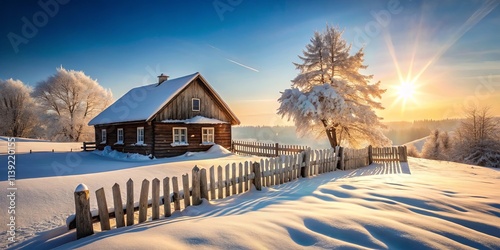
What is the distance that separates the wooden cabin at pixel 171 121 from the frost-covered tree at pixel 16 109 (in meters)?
29.3

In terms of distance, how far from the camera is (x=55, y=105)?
4156 centimetres

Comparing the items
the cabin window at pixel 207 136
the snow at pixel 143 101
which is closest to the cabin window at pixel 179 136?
the cabin window at pixel 207 136

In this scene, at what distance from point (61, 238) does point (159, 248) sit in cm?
277

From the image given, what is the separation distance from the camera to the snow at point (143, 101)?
20688mm

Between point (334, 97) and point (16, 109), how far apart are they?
53755 mm

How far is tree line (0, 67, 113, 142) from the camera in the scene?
40.9 m

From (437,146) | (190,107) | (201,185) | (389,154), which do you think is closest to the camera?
(201,185)

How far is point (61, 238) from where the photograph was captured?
458cm

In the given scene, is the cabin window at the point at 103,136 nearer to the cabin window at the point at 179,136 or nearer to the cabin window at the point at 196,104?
the cabin window at the point at 179,136

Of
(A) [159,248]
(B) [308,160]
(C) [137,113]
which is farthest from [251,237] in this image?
(C) [137,113]

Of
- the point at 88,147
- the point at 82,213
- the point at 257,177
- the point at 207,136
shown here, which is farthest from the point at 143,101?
the point at 82,213

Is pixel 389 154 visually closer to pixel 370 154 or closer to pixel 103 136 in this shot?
pixel 370 154

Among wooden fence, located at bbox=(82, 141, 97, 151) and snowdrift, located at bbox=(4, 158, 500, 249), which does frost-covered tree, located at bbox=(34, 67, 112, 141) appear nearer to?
wooden fence, located at bbox=(82, 141, 97, 151)

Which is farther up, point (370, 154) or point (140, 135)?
point (140, 135)
